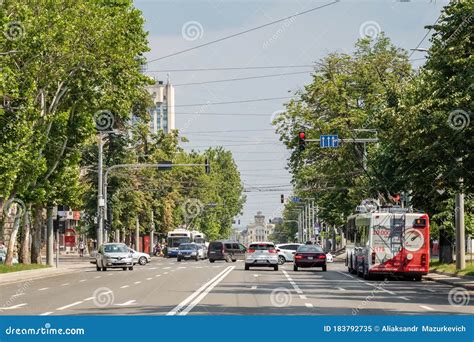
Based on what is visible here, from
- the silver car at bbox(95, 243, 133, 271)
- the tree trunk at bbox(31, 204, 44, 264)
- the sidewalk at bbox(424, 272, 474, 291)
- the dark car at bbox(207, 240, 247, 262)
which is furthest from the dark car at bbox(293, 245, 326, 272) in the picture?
the dark car at bbox(207, 240, 247, 262)

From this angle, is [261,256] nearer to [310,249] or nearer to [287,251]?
[310,249]

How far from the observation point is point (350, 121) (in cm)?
7025

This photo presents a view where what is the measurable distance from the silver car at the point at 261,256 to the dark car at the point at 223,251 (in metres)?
27.3

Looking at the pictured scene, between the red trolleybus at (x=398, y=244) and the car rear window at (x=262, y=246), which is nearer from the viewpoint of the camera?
the red trolleybus at (x=398, y=244)

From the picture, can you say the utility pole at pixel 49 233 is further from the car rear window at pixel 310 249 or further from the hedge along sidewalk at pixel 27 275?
the car rear window at pixel 310 249

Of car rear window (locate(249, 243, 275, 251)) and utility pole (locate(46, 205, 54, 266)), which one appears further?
utility pole (locate(46, 205, 54, 266))

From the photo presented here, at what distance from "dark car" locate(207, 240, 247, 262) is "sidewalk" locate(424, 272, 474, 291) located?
122 feet

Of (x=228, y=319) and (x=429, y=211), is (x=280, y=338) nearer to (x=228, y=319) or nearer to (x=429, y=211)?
(x=228, y=319)

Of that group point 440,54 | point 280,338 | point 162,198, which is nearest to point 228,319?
point 280,338

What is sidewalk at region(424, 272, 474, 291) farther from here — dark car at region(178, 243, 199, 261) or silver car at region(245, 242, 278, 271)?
dark car at region(178, 243, 199, 261)

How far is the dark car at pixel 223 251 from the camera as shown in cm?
8644

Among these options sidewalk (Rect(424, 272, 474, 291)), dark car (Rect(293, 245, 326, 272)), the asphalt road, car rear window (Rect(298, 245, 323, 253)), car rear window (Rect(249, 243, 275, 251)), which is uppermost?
car rear window (Rect(249, 243, 275, 251))

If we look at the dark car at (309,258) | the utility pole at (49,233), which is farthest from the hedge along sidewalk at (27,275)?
the dark car at (309,258)

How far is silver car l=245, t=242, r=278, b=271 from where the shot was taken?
58156 mm
